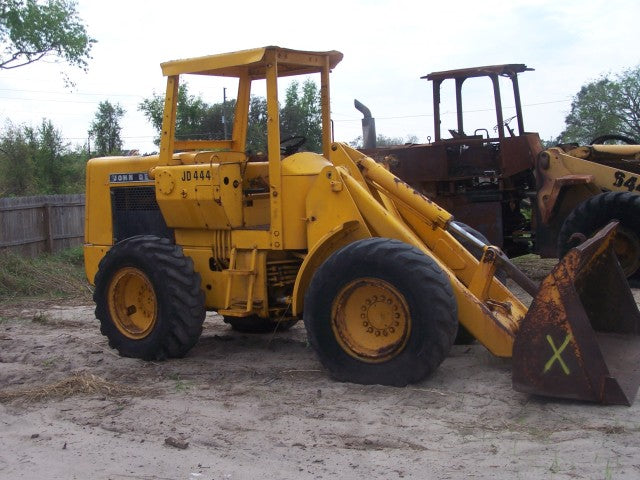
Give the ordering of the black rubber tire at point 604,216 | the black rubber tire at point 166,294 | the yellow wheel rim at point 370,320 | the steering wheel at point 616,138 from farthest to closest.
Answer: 1. the steering wheel at point 616,138
2. the black rubber tire at point 604,216
3. the black rubber tire at point 166,294
4. the yellow wheel rim at point 370,320

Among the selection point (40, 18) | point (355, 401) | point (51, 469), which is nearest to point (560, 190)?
point (355, 401)

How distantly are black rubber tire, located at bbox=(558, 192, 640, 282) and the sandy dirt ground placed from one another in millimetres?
3920

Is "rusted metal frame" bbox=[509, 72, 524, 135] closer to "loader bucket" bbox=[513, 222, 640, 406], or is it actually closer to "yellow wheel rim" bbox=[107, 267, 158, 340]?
"loader bucket" bbox=[513, 222, 640, 406]

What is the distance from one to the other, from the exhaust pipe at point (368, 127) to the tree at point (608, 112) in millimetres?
14134

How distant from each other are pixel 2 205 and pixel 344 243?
9.59m

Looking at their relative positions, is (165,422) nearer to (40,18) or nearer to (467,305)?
(467,305)

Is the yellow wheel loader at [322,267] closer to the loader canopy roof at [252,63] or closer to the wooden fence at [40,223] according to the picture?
the loader canopy roof at [252,63]

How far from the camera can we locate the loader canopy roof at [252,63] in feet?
22.0

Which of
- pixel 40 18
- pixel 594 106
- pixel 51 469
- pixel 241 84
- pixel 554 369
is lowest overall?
pixel 51 469

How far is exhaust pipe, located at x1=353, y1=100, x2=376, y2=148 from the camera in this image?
14.4 m

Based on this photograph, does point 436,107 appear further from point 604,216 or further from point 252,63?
point 252,63

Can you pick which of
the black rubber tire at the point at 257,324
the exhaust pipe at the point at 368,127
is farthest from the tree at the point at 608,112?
the black rubber tire at the point at 257,324

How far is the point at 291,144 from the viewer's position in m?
7.34

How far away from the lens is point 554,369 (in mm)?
5152
